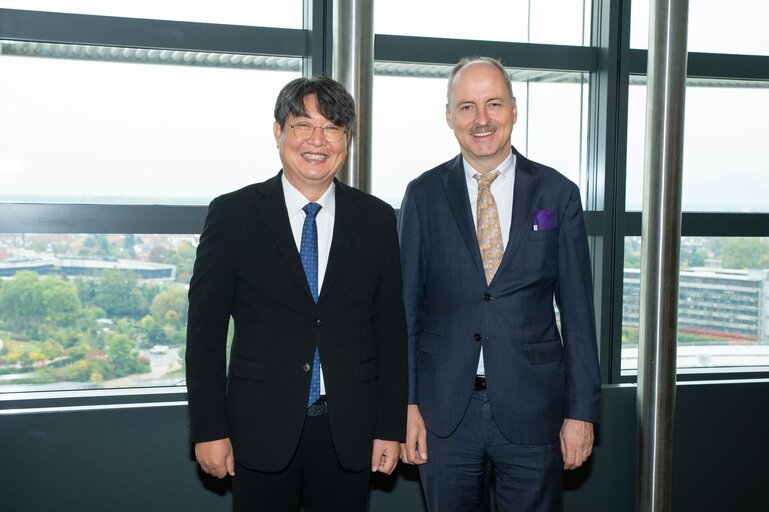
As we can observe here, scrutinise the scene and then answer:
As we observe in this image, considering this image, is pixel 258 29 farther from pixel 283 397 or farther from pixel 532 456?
pixel 532 456

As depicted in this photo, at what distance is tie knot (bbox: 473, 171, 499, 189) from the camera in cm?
232

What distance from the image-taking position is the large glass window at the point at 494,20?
3.47 metres

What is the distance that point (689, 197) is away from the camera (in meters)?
3.88

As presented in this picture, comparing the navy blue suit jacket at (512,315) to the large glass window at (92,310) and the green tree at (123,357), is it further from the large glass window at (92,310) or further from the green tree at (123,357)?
the green tree at (123,357)

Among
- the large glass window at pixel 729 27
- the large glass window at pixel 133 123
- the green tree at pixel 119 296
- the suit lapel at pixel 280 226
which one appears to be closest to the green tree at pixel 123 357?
the green tree at pixel 119 296

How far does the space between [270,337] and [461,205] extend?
2.38ft

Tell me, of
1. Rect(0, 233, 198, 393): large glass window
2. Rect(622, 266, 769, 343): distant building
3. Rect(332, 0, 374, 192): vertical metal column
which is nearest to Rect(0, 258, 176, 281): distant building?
Rect(0, 233, 198, 393): large glass window

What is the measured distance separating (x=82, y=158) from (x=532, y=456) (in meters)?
2.18

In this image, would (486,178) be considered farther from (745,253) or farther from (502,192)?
(745,253)

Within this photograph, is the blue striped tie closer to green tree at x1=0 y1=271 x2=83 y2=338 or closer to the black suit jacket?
the black suit jacket

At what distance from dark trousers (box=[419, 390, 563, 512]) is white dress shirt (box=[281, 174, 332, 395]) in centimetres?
65

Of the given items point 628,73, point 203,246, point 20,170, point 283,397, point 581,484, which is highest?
point 628,73

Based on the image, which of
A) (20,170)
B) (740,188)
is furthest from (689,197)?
(20,170)

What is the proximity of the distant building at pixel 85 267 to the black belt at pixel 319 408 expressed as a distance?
144 cm
